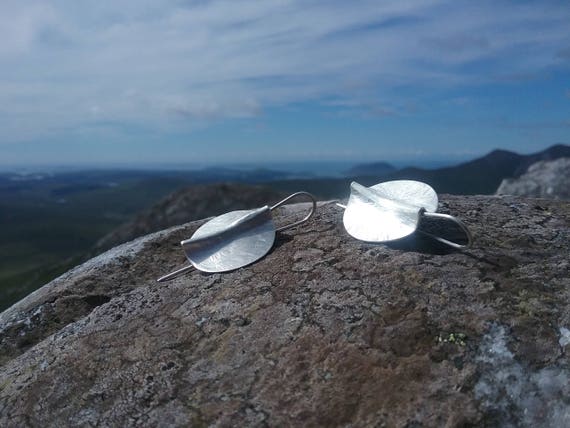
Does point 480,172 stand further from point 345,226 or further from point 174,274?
point 174,274

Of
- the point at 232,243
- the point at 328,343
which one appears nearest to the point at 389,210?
the point at 232,243

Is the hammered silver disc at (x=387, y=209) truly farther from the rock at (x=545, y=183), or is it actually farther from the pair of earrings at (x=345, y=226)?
the rock at (x=545, y=183)

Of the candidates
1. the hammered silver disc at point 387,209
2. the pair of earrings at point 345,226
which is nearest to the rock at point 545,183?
the hammered silver disc at point 387,209

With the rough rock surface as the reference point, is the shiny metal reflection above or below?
above

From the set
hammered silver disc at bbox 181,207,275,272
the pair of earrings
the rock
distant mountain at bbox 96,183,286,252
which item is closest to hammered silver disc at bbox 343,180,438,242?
the pair of earrings

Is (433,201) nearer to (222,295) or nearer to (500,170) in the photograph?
(222,295)

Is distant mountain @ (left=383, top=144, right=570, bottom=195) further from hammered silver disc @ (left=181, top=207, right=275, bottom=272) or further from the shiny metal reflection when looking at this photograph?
hammered silver disc @ (left=181, top=207, right=275, bottom=272)
